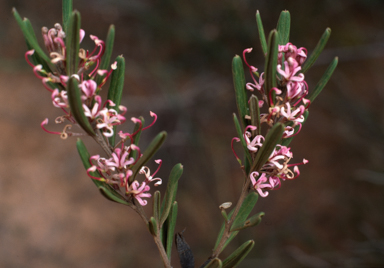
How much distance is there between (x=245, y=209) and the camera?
42cm

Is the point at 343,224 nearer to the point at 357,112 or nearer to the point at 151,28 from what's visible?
the point at 357,112

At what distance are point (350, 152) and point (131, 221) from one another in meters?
1.36

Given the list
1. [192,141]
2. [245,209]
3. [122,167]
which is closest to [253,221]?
[245,209]

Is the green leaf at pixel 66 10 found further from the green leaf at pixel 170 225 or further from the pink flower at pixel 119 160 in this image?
the green leaf at pixel 170 225

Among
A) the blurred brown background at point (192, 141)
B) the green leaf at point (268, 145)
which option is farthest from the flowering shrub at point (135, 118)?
the blurred brown background at point (192, 141)

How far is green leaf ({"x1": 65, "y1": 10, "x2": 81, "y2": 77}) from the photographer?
0.32 m

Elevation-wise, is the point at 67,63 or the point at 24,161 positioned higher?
the point at 67,63

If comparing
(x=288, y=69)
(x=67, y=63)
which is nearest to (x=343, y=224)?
(x=288, y=69)

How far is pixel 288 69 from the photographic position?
0.37 m

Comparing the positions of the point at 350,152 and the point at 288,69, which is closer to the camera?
the point at 288,69

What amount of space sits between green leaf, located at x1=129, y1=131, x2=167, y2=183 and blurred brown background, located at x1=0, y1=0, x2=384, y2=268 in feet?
4.80

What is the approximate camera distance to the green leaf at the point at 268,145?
13.4 inches

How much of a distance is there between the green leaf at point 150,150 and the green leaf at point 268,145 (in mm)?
109

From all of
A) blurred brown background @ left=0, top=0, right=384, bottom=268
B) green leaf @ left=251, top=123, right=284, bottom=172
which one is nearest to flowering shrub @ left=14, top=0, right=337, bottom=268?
green leaf @ left=251, top=123, right=284, bottom=172
